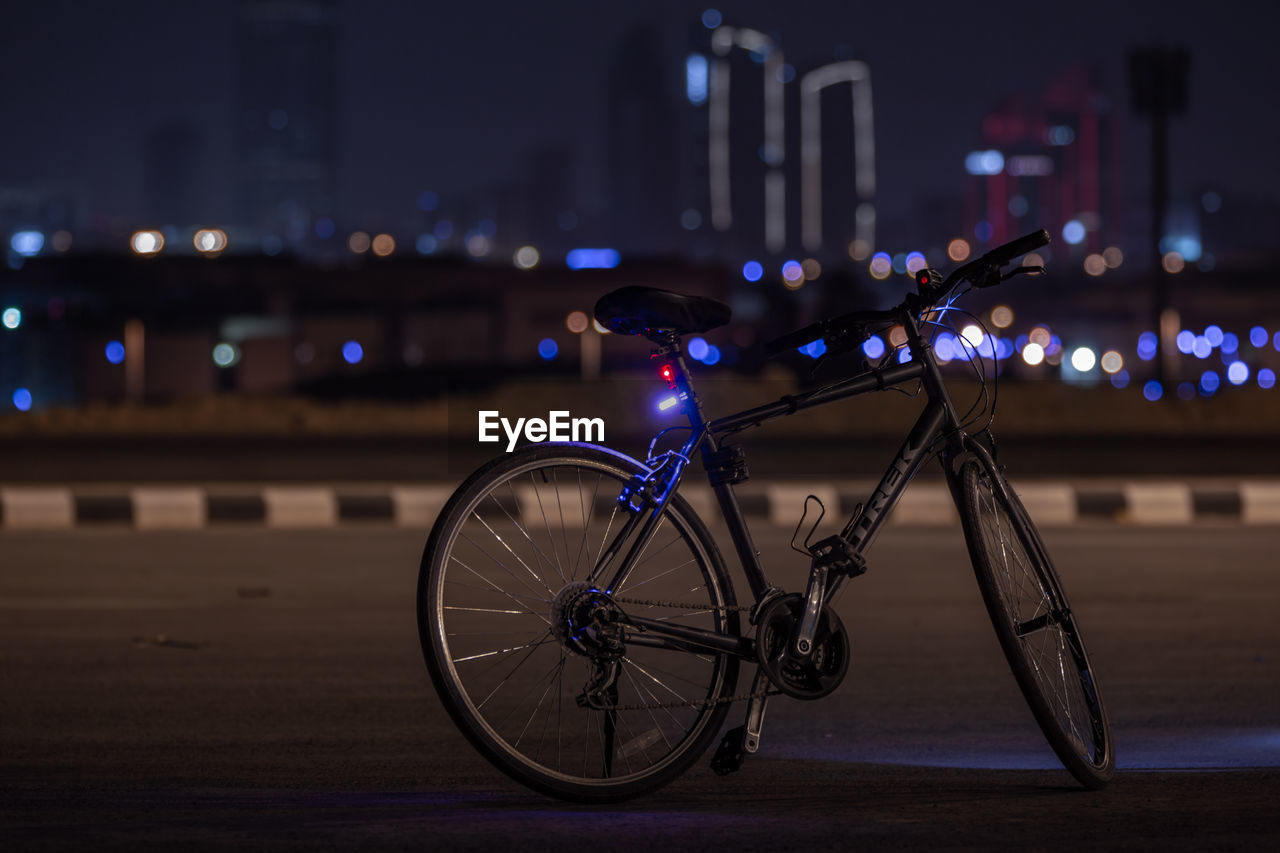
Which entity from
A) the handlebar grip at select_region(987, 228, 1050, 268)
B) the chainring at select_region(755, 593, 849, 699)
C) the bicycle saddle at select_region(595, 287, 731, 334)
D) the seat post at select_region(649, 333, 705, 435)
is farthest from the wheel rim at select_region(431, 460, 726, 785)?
the handlebar grip at select_region(987, 228, 1050, 268)

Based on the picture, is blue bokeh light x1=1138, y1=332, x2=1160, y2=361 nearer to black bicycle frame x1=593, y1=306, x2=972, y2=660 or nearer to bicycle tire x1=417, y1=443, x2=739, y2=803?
black bicycle frame x1=593, y1=306, x2=972, y2=660

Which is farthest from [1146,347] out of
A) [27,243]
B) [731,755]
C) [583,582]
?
[583,582]

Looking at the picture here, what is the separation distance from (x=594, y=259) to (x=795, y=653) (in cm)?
9633

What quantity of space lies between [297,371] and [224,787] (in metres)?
80.9

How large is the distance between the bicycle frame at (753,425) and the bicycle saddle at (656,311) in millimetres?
81

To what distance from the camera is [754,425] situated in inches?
179

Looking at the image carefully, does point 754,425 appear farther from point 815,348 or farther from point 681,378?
point 815,348

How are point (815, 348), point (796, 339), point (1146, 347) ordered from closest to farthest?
point (796, 339) → point (815, 348) → point (1146, 347)

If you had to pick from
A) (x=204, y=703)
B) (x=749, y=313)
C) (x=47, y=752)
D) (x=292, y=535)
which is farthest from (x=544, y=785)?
(x=749, y=313)

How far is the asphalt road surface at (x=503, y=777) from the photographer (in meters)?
4.14

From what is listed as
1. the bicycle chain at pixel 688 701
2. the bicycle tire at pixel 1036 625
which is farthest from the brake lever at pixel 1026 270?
the bicycle chain at pixel 688 701

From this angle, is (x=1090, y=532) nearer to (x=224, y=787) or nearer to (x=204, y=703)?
(x=204, y=703)

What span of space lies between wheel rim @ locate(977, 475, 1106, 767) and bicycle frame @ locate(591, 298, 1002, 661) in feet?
0.69

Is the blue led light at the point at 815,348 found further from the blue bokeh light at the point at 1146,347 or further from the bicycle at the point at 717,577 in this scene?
the blue bokeh light at the point at 1146,347
